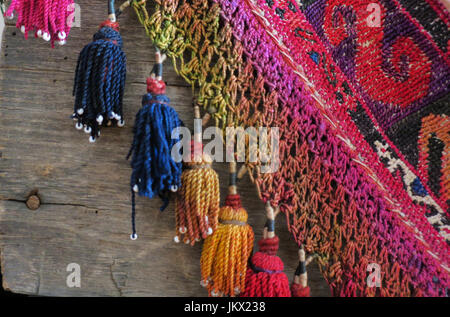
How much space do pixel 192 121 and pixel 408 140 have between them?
0.46 metres

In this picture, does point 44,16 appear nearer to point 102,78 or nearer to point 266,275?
point 102,78

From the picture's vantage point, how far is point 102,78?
69 cm

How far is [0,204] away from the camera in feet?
2.62

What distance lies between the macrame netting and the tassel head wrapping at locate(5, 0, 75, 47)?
0.15m

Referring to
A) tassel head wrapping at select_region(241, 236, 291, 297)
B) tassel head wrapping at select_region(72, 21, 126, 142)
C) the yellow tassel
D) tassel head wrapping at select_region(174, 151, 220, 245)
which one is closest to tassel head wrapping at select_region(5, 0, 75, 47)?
tassel head wrapping at select_region(72, 21, 126, 142)

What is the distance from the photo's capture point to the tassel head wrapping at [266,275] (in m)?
0.70

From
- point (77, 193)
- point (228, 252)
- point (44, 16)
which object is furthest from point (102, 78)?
point (228, 252)

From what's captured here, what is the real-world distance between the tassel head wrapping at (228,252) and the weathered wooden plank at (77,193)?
0.06 m

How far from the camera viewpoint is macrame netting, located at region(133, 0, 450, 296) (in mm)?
727

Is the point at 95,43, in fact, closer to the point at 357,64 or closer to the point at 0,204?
the point at 0,204

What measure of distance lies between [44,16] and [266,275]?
66 centimetres

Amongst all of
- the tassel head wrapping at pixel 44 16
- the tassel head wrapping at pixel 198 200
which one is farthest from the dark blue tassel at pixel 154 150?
the tassel head wrapping at pixel 44 16

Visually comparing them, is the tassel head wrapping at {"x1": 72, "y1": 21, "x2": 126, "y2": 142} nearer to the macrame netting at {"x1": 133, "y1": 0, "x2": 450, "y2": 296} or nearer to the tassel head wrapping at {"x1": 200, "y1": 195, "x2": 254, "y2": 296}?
the macrame netting at {"x1": 133, "y1": 0, "x2": 450, "y2": 296}

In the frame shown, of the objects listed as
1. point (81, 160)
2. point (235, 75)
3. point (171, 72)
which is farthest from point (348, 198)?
point (81, 160)
